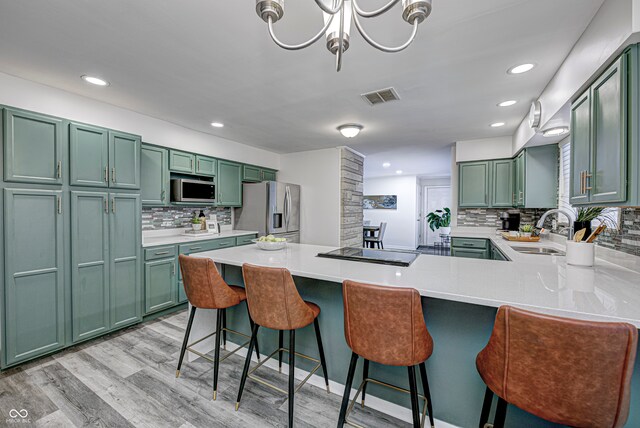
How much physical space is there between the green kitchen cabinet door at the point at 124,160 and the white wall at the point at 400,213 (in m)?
7.48

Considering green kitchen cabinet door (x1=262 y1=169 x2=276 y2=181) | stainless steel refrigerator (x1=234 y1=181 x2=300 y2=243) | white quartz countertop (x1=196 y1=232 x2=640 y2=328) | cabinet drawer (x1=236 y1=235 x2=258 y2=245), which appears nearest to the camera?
white quartz countertop (x1=196 y1=232 x2=640 y2=328)

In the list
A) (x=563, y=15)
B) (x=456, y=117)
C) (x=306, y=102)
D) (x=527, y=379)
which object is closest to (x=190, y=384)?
(x=527, y=379)

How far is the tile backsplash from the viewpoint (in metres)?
3.58

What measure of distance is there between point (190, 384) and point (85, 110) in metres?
2.88

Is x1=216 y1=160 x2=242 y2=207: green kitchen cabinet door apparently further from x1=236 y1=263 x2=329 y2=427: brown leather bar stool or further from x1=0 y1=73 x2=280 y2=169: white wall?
x1=236 y1=263 x2=329 y2=427: brown leather bar stool

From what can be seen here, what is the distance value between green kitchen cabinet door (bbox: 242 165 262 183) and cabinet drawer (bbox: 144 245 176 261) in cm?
185

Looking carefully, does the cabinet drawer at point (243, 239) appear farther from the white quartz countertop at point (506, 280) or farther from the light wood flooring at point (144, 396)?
the white quartz countertop at point (506, 280)

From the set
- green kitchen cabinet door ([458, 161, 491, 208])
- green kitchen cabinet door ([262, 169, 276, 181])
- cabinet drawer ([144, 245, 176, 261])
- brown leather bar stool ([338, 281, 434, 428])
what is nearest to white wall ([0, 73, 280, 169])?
green kitchen cabinet door ([262, 169, 276, 181])

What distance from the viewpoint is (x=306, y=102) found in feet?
9.47

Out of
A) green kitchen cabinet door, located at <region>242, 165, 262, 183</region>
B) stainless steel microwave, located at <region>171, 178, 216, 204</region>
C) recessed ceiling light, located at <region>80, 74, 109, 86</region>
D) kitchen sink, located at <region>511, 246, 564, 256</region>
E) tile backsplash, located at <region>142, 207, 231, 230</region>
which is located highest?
recessed ceiling light, located at <region>80, 74, 109, 86</region>

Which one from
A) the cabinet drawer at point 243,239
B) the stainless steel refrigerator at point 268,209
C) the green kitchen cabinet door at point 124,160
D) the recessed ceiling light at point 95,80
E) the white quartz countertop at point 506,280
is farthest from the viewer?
the stainless steel refrigerator at point 268,209

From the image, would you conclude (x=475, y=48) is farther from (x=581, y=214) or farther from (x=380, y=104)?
(x=581, y=214)

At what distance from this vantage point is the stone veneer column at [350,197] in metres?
4.84

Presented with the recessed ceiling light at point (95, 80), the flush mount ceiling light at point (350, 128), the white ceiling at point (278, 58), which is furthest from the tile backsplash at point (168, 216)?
the flush mount ceiling light at point (350, 128)
